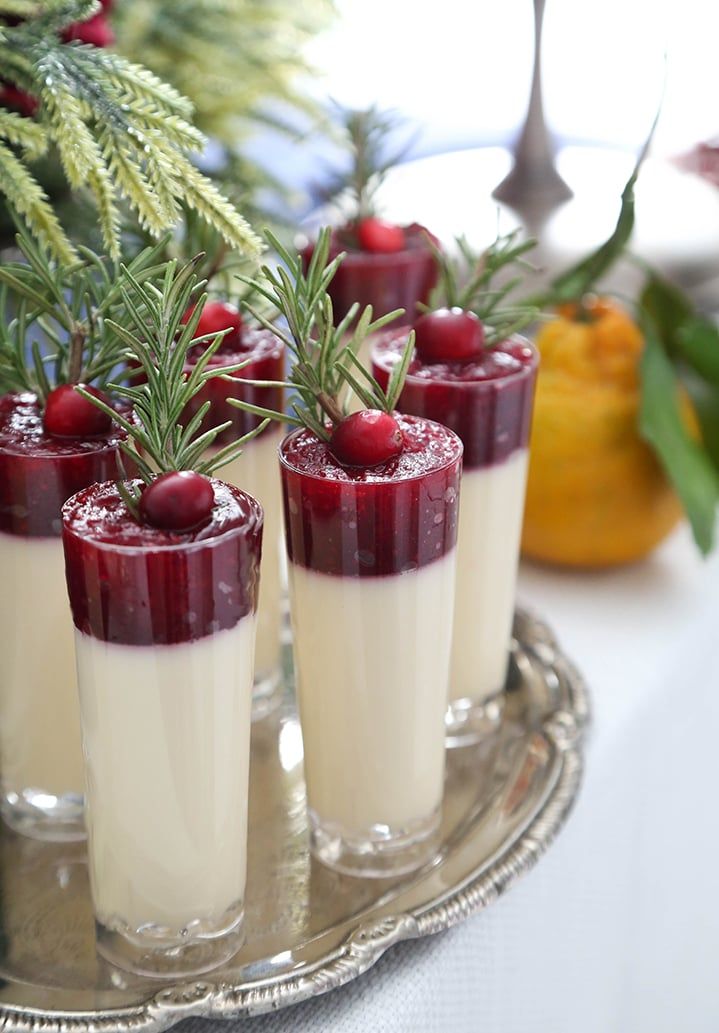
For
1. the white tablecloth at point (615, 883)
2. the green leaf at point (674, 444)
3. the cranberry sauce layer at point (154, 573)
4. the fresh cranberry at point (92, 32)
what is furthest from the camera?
the green leaf at point (674, 444)

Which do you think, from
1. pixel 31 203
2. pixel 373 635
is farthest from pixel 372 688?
pixel 31 203

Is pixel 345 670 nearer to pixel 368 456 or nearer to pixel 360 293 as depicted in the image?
pixel 368 456

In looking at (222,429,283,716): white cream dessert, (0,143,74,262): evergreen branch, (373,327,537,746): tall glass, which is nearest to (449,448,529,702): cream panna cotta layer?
(373,327,537,746): tall glass

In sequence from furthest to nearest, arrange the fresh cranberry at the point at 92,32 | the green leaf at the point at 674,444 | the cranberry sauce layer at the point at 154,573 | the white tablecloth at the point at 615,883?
the green leaf at the point at 674,444 → the fresh cranberry at the point at 92,32 → the white tablecloth at the point at 615,883 → the cranberry sauce layer at the point at 154,573

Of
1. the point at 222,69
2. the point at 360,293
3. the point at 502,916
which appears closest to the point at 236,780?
the point at 502,916

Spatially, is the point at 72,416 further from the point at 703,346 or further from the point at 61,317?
the point at 703,346

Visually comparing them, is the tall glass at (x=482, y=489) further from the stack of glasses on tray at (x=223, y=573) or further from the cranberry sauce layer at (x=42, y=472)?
the cranberry sauce layer at (x=42, y=472)

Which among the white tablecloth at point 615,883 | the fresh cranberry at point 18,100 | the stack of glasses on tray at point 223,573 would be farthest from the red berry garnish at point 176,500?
the fresh cranberry at point 18,100
